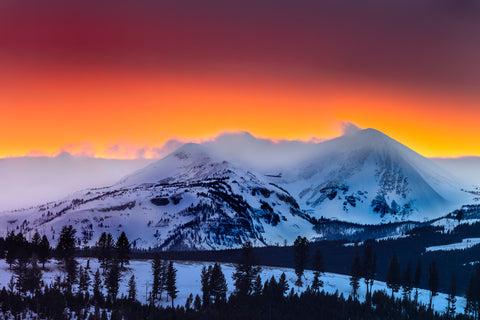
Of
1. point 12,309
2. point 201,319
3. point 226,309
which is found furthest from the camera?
point 226,309

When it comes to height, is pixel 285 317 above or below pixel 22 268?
below

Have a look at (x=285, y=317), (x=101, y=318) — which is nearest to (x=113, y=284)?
(x=101, y=318)

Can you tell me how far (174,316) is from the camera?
18475cm

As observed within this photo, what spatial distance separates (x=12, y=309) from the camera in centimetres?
17000

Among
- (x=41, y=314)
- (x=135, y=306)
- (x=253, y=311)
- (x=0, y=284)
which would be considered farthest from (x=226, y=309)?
(x=0, y=284)

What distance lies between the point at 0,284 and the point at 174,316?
2010 inches

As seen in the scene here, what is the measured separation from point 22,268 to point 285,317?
81335 mm

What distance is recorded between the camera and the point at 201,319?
600 feet

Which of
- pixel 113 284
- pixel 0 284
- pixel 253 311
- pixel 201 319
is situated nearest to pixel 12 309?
pixel 0 284

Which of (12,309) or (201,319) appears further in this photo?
(201,319)

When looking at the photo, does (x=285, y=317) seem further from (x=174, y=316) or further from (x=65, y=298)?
(x=65, y=298)

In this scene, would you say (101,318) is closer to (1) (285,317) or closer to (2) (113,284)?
(2) (113,284)

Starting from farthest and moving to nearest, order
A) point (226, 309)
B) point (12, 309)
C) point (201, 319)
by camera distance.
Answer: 1. point (226, 309)
2. point (201, 319)
3. point (12, 309)

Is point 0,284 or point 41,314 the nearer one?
point 41,314
